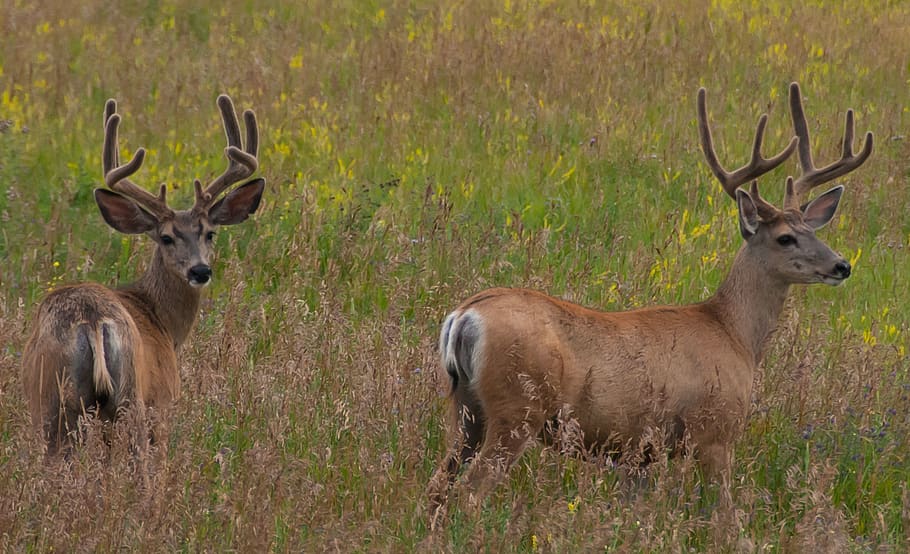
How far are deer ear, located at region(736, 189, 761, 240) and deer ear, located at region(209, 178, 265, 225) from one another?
220 cm

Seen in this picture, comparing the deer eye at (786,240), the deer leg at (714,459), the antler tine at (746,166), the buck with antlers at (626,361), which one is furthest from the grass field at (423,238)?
the antler tine at (746,166)

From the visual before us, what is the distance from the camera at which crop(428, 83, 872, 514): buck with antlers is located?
5.21m

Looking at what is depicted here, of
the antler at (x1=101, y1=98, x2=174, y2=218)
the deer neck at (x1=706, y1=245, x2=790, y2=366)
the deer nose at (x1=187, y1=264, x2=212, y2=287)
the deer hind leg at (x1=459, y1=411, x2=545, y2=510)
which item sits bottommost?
the deer hind leg at (x1=459, y1=411, x2=545, y2=510)

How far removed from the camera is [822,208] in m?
6.73

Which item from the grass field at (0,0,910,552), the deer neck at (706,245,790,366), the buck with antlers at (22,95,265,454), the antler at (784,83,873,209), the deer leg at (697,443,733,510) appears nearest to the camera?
the grass field at (0,0,910,552)

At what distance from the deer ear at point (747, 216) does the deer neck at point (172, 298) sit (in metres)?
2.45

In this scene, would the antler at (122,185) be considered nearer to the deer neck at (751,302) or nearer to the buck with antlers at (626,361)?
the buck with antlers at (626,361)

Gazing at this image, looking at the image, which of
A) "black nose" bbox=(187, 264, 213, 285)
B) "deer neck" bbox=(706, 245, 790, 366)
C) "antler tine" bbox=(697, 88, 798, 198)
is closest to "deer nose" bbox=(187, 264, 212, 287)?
"black nose" bbox=(187, 264, 213, 285)

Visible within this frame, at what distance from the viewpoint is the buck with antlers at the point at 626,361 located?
5207 millimetres

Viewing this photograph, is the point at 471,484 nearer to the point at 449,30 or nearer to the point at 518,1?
the point at 449,30

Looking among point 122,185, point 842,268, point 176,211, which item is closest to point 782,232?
point 842,268

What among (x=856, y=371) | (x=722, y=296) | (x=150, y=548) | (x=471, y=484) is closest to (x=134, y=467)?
(x=150, y=548)

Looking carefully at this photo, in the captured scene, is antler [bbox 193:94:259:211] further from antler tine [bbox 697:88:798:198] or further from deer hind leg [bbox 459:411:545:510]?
antler tine [bbox 697:88:798:198]

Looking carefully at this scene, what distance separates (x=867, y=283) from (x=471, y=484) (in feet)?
13.1
